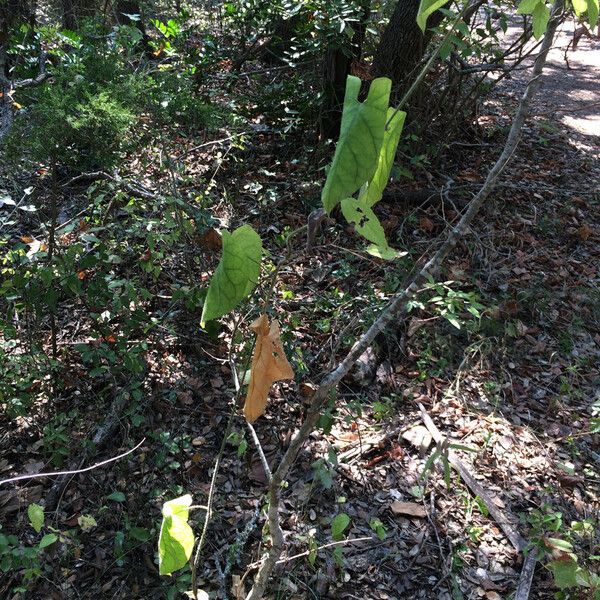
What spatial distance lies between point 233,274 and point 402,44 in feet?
13.3

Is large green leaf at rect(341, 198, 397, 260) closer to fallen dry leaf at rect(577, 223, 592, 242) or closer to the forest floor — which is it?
the forest floor

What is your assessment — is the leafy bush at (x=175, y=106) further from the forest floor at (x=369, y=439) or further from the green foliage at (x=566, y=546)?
the green foliage at (x=566, y=546)

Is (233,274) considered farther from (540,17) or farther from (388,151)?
(540,17)

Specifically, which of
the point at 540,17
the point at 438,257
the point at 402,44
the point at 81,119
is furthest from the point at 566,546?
the point at 402,44

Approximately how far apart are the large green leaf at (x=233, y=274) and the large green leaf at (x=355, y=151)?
0.22m

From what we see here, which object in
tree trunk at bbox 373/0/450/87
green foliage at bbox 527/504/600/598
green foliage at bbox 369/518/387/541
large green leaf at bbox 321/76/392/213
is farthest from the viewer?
tree trunk at bbox 373/0/450/87

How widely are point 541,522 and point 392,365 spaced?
3.71 ft

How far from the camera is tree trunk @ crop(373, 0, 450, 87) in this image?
4273 mm

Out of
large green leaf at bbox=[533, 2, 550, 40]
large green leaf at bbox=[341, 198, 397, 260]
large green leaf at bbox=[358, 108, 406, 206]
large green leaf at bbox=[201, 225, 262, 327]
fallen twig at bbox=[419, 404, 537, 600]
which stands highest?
large green leaf at bbox=[533, 2, 550, 40]

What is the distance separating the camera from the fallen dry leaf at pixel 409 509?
246cm

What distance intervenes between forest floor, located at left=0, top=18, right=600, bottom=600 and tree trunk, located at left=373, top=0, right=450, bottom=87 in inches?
45.3

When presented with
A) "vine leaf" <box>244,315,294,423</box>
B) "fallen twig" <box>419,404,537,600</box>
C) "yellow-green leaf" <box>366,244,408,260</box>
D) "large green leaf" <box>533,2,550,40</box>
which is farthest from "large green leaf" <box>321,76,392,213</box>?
"fallen twig" <box>419,404,537,600</box>

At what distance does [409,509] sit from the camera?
2480mm

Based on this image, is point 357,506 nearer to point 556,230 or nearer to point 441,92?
point 556,230
